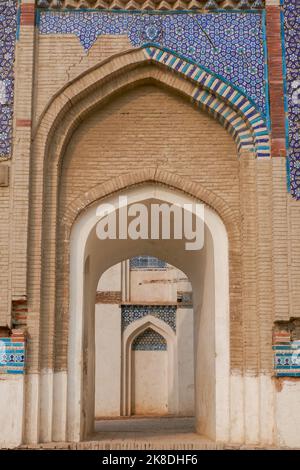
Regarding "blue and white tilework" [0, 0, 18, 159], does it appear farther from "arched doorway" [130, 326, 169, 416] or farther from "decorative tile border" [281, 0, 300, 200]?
"arched doorway" [130, 326, 169, 416]

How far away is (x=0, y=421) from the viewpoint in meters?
8.00

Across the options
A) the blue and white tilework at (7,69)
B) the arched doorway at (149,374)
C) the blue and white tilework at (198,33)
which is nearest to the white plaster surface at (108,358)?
the arched doorway at (149,374)

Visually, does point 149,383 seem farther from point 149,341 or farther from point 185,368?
point 185,368

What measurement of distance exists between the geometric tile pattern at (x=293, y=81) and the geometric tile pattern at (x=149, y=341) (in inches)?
390

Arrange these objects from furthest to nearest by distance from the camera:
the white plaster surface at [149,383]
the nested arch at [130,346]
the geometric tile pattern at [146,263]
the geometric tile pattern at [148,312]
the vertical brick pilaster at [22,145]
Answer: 1. the geometric tile pattern at [146,263]
2. the white plaster surface at [149,383]
3. the geometric tile pattern at [148,312]
4. the nested arch at [130,346]
5. the vertical brick pilaster at [22,145]

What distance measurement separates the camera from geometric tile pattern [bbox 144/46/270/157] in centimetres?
871

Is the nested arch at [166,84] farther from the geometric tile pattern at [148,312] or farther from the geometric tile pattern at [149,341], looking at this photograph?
A: the geometric tile pattern at [149,341]

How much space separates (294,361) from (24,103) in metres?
4.14

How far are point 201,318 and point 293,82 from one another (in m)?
3.39

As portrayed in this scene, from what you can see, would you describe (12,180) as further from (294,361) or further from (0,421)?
(294,361)

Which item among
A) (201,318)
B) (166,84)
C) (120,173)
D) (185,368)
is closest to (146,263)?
(185,368)

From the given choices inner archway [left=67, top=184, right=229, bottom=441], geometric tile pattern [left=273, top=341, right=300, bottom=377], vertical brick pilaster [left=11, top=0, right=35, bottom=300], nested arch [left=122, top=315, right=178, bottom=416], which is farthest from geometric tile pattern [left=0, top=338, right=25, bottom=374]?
nested arch [left=122, top=315, right=178, bottom=416]

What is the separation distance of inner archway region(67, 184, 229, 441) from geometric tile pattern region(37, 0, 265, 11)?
7.05 ft

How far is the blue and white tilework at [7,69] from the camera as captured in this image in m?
8.63
